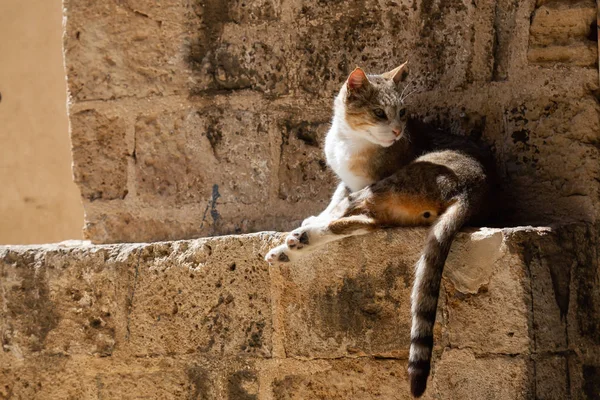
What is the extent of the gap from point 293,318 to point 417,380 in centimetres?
50

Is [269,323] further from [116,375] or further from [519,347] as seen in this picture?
[519,347]

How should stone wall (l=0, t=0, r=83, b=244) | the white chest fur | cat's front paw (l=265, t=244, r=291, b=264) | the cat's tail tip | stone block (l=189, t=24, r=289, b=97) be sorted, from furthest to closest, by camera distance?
1. stone wall (l=0, t=0, r=83, b=244)
2. stone block (l=189, t=24, r=289, b=97)
3. the white chest fur
4. cat's front paw (l=265, t=244, r=291, b=264)
5. the cat's tail tip

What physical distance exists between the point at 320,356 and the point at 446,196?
61 cm

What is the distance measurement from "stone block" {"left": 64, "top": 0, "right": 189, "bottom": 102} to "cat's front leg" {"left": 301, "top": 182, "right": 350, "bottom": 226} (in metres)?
0.67

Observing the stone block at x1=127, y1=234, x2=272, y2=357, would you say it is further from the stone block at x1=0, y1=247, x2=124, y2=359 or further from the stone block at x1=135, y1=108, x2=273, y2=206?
the stone block at x1=135, y1=108, x2=273, y2=206

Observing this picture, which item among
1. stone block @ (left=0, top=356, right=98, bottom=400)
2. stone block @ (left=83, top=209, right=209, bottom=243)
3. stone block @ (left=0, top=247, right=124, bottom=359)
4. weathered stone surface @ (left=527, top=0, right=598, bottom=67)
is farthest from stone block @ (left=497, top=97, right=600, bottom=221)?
stone block @ (left=0, top=356, right=98, bottom=400)

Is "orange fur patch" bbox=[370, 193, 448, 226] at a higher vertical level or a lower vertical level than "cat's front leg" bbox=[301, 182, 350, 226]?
lower

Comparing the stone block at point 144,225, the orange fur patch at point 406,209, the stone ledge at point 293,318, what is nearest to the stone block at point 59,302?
the stone ledge at point 293,318

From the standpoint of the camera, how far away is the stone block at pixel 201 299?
303cm

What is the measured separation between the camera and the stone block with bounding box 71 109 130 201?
353 cm

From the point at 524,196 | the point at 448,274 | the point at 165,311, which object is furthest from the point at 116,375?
the point at 524,196

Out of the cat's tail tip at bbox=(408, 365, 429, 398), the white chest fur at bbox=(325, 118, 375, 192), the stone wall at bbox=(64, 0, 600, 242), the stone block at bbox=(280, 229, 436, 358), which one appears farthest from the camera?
the white chest fur at bbox=(325, 118, 375, 192)

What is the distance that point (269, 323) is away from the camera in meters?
3.01

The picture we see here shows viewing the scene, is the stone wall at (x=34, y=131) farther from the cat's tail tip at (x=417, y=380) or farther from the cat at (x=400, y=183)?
the cat's tail tip at (x=417, y=380)
